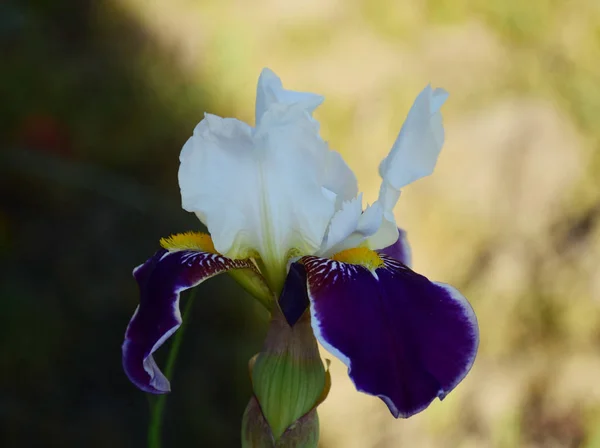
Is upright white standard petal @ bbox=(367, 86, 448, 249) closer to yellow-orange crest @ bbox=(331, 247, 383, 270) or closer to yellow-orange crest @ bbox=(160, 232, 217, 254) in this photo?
yellow-orange crest @ bbox=(331, 247, 383, 270)

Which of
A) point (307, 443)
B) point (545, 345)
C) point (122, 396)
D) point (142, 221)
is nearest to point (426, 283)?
point (307, 443)

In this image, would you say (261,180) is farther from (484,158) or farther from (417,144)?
(484,158)

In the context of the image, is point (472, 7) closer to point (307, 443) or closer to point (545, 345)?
point (545, 345)

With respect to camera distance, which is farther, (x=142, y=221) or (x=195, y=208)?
(x=142, y=221)

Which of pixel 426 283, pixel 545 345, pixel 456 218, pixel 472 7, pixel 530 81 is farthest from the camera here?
pixel 472 7

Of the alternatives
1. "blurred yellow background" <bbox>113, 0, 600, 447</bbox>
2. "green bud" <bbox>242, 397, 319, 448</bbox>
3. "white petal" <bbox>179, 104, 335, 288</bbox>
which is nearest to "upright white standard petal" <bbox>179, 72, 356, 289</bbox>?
"white petal" <bbox>179, 104, 335, 288</bbox>

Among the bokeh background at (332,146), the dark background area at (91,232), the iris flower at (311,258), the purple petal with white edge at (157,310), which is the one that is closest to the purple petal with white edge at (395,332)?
the iris flower at (311,258)

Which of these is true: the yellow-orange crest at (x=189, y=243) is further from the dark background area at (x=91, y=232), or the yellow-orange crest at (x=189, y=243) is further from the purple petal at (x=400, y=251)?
the dark background area at (x=91, y=232)

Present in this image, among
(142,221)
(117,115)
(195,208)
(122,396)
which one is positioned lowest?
(122,396)
